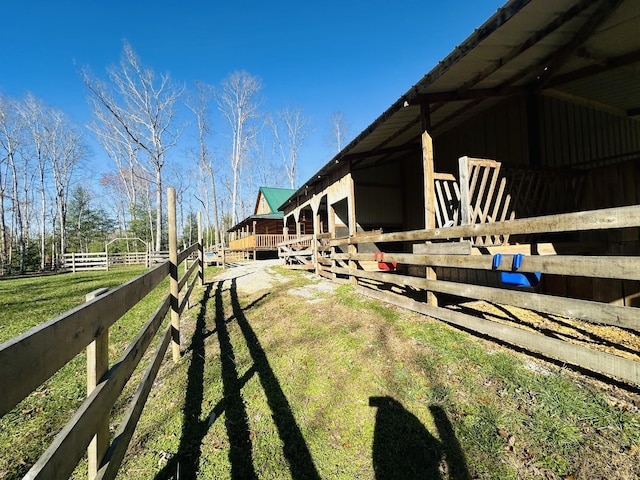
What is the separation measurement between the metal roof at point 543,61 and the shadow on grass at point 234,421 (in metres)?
4.79

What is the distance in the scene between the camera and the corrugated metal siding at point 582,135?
6.10 m

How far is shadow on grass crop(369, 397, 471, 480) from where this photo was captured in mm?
1981

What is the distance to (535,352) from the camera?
11.0 feet

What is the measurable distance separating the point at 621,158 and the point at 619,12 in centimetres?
352

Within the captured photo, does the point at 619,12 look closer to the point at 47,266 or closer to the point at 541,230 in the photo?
the point at 541,230

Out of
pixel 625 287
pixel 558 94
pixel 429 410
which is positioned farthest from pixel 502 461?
pixel 558 94

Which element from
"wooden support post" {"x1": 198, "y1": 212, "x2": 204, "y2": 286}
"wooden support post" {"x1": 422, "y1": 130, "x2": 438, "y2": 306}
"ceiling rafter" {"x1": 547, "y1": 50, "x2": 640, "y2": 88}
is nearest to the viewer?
"ceiling rafter" {"x1": 547, "y1": 50, "x2": 640, "y2": 88}

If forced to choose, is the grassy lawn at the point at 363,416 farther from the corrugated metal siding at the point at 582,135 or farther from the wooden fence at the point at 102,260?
the wooden fence at the point at 102,260

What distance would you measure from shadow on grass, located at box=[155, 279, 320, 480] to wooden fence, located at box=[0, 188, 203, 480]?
1.56 ft

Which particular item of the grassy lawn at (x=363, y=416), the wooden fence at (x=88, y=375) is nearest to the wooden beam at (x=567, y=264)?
the grassy lawn at (x=363, y=416)

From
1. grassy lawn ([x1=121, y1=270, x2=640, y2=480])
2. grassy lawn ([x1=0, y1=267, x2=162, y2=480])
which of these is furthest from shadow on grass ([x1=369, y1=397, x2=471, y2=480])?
grassy lawn ([x1=0, y1=267, x2=162, y2=480])

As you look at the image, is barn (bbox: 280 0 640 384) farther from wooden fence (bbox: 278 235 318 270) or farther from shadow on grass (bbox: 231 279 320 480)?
shadow on grass (bbox: 231 279 320 480)

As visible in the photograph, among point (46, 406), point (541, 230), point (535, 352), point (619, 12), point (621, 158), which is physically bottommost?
point (46, 406)

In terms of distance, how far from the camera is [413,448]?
217 cm
